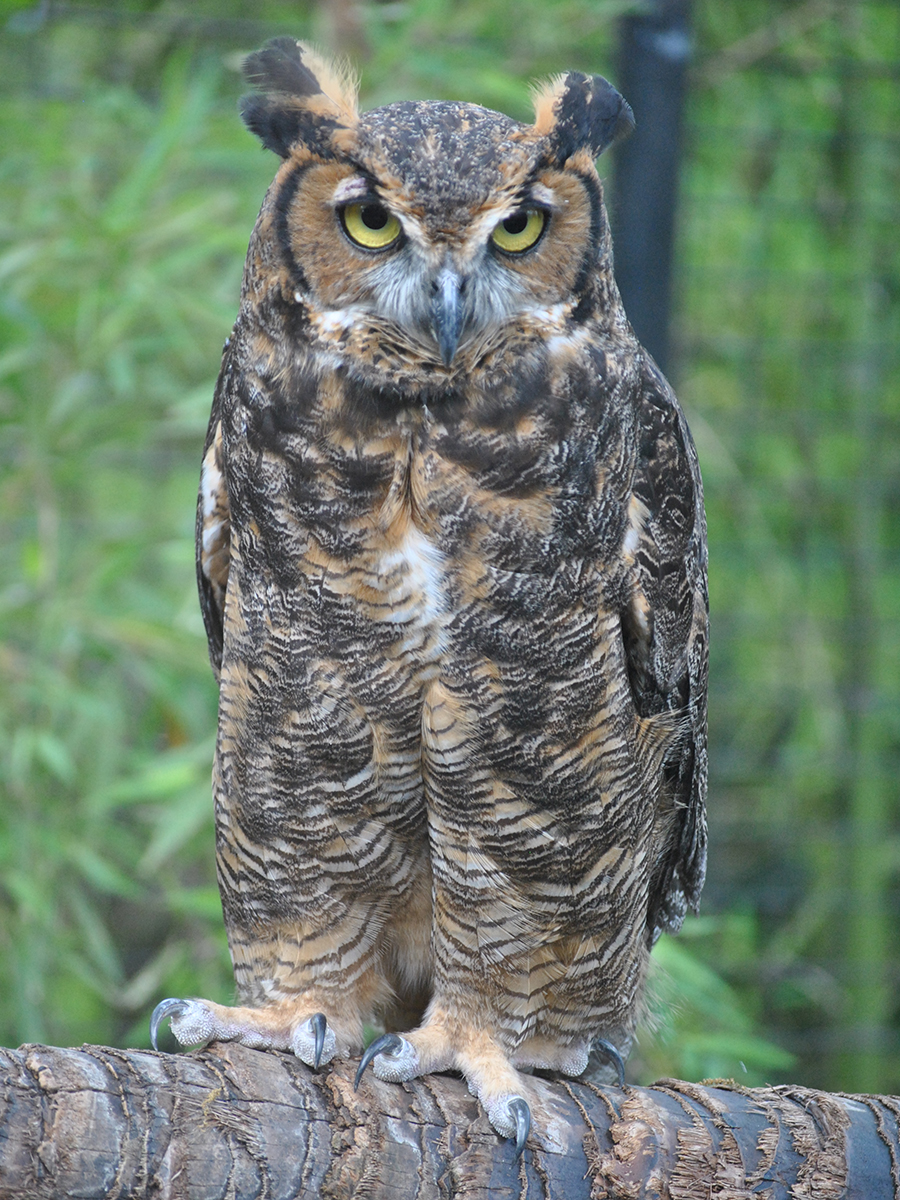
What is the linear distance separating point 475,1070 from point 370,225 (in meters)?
0.92

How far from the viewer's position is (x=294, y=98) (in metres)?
1.29

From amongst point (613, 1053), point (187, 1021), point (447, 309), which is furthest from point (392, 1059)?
point (447, 309)

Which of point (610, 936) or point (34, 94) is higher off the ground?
point (34, 94)

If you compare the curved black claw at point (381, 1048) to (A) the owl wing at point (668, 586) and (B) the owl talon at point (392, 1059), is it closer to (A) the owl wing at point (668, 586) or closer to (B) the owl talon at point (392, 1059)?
(B) the owl talon at point (392, 1059)

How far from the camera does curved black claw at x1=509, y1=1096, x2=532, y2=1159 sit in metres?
1.29

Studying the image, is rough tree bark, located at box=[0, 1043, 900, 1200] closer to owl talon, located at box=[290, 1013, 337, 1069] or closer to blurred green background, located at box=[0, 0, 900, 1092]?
owl talon, located at box=[290, 1013, 337, 1069]

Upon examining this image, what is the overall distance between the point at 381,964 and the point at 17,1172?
60cm

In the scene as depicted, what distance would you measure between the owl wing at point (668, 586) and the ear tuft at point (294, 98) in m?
0.46

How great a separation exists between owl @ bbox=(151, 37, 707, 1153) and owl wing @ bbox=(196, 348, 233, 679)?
0.10 ft

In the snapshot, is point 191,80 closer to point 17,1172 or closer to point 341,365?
point 341,365

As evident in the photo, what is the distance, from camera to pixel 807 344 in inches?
125

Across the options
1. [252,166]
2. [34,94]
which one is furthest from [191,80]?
[252,166]

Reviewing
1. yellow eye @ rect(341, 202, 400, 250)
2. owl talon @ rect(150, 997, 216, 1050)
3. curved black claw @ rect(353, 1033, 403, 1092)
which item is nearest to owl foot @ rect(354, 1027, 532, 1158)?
curved black claw @ rect(353, 1033, 403, 1092)

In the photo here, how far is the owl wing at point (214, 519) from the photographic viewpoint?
4.90ft
